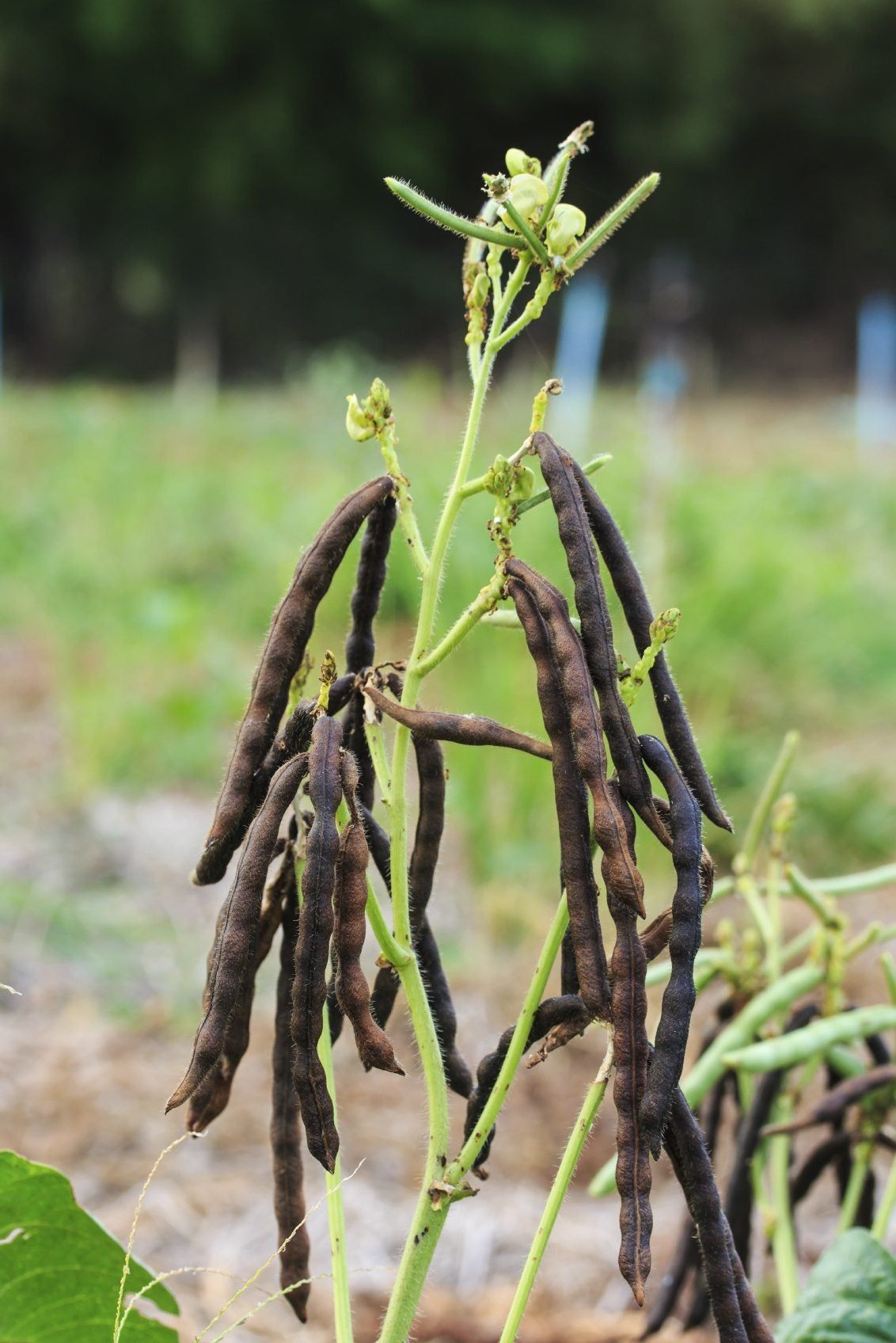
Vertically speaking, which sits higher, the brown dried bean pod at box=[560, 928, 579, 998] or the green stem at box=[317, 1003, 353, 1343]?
the brown dried bean pod at box=[560, 928, 579, 998]

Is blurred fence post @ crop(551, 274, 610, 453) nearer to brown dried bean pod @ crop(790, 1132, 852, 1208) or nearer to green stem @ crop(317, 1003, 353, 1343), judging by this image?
brown dried bean pod @ crop(790, 1132, 852, 1208)

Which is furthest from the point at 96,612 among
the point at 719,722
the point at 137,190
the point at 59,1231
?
the point at 137,190

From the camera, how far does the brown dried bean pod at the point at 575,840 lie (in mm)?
660

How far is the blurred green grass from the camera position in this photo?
284cm

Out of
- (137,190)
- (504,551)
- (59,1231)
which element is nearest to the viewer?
(504,551)

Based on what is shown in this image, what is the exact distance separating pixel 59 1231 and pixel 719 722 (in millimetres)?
2275

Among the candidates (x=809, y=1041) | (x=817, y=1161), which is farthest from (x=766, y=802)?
(x=817, y=1161)

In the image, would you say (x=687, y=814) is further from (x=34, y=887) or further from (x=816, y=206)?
(x=816, y=206)

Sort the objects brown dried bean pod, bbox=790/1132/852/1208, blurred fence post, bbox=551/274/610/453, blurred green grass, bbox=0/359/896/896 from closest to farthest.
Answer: brown dried bean pod, bbox=790/1132/852/1208 → blurred green grass, bbox=0/359/896/896 → blurred fence post, bbox=551/274/610/453

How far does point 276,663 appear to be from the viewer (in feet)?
2.46

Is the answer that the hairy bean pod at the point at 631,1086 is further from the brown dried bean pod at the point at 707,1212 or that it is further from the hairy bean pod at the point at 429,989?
the hairy bean pod at the point at 429,989

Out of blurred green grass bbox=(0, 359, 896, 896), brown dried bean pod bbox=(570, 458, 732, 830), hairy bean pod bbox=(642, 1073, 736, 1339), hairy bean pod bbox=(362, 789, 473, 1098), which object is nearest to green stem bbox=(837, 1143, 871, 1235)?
hairy bean pod bbox=(642, 1073, 736, 1339)

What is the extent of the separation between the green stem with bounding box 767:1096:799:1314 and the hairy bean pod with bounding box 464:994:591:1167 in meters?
0.37

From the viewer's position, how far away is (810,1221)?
1729mm
